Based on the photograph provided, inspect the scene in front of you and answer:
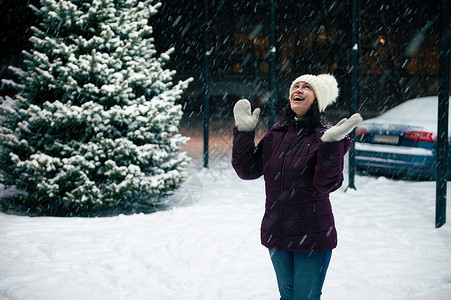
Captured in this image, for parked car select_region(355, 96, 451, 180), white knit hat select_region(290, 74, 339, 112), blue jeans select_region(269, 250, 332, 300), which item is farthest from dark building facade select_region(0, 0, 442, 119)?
blue jeans select_region(269, 250, 332, 300)

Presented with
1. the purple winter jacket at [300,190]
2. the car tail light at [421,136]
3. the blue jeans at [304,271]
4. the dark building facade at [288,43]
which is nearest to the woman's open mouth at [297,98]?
the purple winter jacket at [300,190]

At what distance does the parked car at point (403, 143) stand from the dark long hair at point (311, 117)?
5.87 metres

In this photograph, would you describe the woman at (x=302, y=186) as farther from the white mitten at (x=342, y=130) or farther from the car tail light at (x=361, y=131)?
the car tail light at (x=361, y=131)

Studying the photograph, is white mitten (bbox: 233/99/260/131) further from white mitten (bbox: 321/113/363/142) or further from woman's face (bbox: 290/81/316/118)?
white mitten (bbox: 321/113/363/142)

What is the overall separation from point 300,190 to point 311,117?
444mm

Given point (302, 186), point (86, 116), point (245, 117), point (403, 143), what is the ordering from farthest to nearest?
point (403, 143)
point (86, 116)
point (245, 117)
point (302, 186)

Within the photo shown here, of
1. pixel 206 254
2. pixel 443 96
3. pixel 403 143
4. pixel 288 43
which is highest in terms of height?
pixel 288 43

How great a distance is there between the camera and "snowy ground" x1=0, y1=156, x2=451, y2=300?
4133mm

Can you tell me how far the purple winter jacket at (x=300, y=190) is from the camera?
8.65ft

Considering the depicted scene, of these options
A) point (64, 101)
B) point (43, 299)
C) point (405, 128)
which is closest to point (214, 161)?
point (405, 128)

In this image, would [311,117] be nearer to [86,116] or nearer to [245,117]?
[245,117]

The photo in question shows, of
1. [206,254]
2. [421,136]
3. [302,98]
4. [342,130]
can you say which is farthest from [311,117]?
[421,136]

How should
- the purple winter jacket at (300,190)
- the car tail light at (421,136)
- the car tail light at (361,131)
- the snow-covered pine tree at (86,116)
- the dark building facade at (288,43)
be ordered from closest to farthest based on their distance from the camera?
the purple winter jacket at (300,190) → the snow-covered pine tree at (86,116) → the car tail light at (421,136) → the car tail light at (361,131) → the dark building facade at (288,43)

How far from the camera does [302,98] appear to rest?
2840 mm
